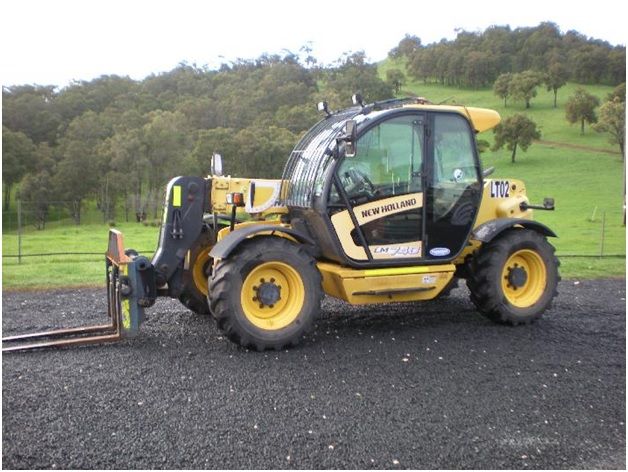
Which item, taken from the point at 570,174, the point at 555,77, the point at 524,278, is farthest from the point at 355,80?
the point at 524,278

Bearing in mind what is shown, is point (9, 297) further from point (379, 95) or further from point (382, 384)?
point (379, 95)

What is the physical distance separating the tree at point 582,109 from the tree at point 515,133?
349 inches

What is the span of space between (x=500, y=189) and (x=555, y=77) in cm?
6326

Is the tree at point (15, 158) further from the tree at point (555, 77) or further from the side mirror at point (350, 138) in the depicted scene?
the tree at point (555, 77)

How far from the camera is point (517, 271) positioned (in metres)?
7.14

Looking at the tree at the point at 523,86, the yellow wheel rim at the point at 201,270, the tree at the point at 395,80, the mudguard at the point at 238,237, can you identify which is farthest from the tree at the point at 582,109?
the mudguard at the point at 238,237

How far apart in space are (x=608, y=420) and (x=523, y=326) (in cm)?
263

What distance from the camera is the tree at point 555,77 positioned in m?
63.7

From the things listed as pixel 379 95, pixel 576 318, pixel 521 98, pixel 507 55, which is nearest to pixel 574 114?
pixel 521 98

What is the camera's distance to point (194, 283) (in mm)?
7039

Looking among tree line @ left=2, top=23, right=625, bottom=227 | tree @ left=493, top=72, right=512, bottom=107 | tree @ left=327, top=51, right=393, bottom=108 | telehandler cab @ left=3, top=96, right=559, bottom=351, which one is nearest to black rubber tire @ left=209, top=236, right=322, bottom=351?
telehandler cab @ left=3, top=96, right=559, bottom=351

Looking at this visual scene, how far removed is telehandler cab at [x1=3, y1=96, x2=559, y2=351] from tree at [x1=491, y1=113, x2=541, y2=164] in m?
41.4

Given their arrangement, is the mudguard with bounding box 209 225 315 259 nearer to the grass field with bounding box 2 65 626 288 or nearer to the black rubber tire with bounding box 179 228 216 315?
the black rubber tire with bounding box 179 228 216 315

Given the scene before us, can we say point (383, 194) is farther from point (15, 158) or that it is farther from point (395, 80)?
point (15, 158)
